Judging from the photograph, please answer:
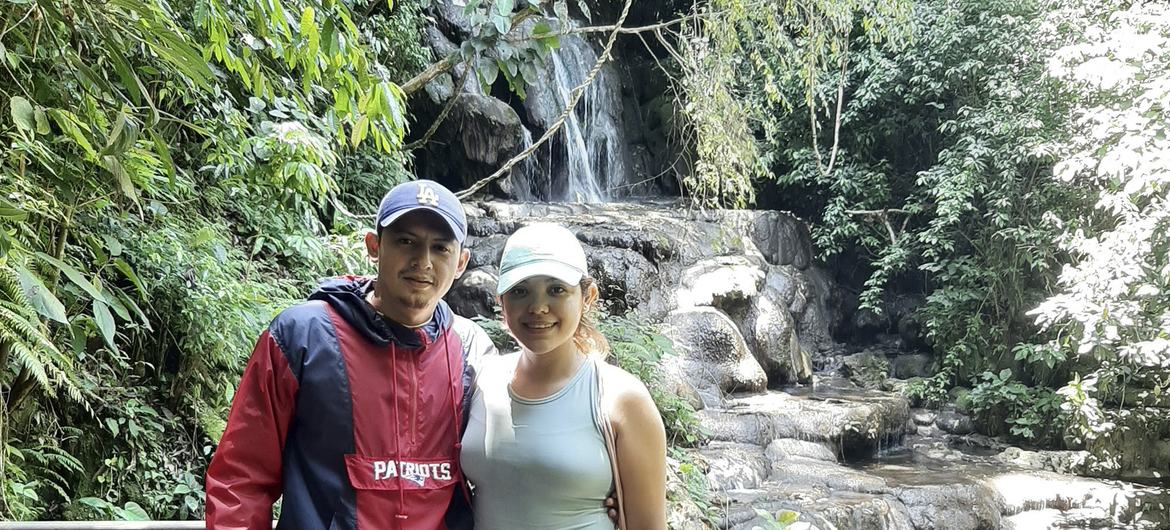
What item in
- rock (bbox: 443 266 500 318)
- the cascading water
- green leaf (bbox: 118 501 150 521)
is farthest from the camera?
the cascading water

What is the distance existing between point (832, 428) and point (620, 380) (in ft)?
26.1

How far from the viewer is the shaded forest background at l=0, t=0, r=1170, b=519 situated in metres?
2.46

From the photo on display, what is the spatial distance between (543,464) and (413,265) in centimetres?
45

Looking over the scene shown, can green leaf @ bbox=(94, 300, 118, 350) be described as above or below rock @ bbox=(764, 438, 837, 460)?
above

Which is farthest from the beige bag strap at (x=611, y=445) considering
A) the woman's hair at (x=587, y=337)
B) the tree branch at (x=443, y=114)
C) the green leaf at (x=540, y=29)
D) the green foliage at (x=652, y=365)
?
the green foliage at (x=652, y=365)

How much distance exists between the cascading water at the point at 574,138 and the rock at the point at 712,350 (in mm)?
4020

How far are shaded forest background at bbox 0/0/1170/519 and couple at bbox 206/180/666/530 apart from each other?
56cm

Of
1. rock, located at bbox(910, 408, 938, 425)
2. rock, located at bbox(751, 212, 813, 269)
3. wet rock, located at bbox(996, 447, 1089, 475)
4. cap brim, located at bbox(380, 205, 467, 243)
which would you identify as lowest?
wet rock, located at bbox(996, 447, 1089, 475)

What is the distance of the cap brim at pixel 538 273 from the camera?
1540 millimetres

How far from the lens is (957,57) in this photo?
13117mm

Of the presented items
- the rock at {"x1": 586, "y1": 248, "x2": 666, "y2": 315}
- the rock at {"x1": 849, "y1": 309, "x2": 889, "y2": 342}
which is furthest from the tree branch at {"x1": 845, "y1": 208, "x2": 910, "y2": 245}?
the rock at {"x1": 586, "y1": 248, "x2": 666, "y2": 315}

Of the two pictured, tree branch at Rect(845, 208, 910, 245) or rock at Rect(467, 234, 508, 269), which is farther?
tree branch at Rect(845, 208, 910, 245)

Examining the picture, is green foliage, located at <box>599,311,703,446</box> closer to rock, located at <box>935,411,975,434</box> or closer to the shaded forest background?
the shaded forest background

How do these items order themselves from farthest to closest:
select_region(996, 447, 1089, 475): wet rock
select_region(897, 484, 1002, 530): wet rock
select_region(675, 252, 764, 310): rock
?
1. select_region(675, 252, 764, 310): rock
2. select_region(996, 447, 1089, 475): wet rock
3. select_region(897, 484, 1002, 530): wet rock
